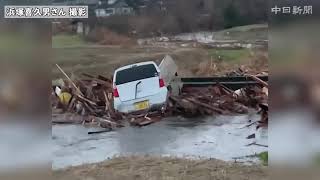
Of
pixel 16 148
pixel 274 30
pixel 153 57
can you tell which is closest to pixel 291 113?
pixel 274 30

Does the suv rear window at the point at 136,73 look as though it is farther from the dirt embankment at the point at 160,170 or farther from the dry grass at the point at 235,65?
the dirt embankment at the point at 160,170

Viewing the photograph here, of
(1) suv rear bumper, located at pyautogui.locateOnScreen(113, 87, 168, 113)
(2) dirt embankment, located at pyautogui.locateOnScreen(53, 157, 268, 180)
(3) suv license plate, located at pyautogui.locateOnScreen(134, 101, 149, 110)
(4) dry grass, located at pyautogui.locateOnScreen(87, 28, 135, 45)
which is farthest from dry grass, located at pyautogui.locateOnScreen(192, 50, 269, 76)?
(2) dirt embankment, located at pyautogui.locateOnScreen(53, 157, 268, 180)

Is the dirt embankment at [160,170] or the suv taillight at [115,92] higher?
the suv taillight at [115,92]

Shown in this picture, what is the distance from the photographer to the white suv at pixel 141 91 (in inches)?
224

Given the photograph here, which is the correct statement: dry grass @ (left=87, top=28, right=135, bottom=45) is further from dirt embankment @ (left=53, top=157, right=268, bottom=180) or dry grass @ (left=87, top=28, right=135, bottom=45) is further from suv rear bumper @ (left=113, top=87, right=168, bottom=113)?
dirt embankment @ (left=53, top=157, right=268, bottom=180)

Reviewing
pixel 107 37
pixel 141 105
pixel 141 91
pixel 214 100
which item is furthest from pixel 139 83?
pixel 214 100

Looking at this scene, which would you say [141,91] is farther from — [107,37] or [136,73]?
[107,37]

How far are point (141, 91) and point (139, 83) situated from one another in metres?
0.07

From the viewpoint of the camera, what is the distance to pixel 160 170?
5688 mm

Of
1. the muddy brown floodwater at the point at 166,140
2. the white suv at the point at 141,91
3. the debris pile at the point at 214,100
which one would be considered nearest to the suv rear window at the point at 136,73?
the white suv at the point at 141,91

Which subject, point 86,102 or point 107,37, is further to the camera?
point 86,102

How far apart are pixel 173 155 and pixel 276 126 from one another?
0.89 metres

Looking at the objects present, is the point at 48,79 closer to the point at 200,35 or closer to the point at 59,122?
the point at 59,122

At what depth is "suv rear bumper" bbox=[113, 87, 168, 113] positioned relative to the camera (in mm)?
5680
